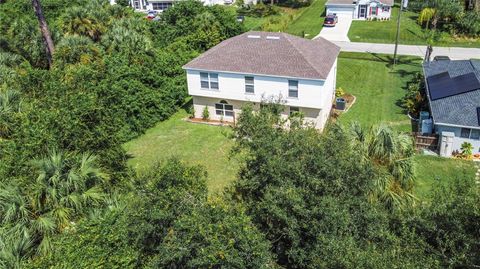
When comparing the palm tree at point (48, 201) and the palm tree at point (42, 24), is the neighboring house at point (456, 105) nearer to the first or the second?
the palm tree at point (48, 201)

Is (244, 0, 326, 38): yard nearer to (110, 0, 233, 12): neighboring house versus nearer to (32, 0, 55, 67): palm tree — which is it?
(110, 0, 233, 12): neighboring house

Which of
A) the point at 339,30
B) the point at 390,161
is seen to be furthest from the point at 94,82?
the point at 339,30

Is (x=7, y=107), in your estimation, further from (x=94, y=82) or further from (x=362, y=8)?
(x=362, y=8)

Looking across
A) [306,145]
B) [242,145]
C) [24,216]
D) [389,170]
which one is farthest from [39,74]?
[389,170]

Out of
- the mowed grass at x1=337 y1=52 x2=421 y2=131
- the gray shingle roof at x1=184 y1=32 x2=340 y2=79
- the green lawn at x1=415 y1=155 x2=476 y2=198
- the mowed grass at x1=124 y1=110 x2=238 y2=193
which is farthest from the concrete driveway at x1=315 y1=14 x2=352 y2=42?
the green lawn at x1=415 y1=155 x2=476 y2=198

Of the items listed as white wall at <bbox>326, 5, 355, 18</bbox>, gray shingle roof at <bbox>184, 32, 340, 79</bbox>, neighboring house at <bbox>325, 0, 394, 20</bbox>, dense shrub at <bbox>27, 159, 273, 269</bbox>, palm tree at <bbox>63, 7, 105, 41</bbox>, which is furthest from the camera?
white wall at <bbox>326, 5, 355, 18</bbox>

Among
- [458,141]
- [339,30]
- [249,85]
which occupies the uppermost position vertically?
[249,85]

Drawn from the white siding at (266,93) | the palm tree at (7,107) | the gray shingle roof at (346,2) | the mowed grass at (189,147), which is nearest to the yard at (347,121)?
the mowed grass at (189,147)
